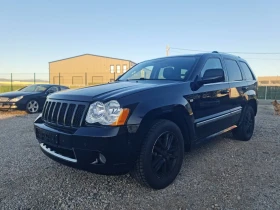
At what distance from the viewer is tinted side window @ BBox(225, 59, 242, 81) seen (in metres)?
4.27

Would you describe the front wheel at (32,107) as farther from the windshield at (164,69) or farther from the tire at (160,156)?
the tire at (160,156)

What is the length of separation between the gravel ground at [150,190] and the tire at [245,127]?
71 cm

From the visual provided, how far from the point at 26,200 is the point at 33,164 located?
3.78 ft

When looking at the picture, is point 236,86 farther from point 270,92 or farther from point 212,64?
point 270,92

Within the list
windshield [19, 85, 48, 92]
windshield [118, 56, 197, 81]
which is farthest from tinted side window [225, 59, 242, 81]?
windshield [19, 85, 48, 92]

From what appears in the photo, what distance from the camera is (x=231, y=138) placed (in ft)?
16.9

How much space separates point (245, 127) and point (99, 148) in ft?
12.3

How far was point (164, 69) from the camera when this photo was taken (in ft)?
12.5

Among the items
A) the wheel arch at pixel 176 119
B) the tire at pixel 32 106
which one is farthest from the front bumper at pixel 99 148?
the tire at pixel 32 106

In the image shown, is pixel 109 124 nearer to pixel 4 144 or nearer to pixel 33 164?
pixel 33 164

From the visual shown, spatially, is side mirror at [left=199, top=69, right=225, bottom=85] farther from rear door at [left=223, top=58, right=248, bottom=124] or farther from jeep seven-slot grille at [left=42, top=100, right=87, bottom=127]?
jeep seven-slot grille at [left=42, top=100, right=87, bottom=127]

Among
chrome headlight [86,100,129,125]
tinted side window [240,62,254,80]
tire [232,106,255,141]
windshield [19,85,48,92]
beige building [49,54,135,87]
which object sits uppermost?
beige building [49,54,135,87]

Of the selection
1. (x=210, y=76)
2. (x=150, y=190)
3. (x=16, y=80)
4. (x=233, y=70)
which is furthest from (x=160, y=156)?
(x=16, y=80)

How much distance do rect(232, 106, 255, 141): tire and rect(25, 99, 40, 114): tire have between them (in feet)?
25.8
